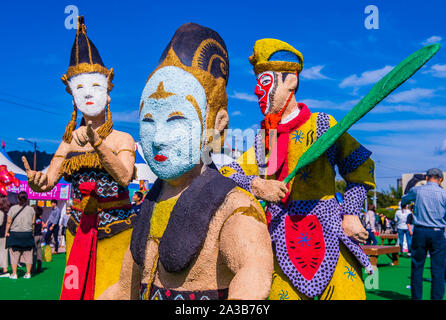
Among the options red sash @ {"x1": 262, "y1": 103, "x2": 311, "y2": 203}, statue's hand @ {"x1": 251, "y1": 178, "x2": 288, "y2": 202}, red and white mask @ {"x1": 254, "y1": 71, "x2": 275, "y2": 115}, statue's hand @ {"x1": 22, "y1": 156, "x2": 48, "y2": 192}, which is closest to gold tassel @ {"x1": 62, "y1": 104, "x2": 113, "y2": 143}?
statue's hand @ {"x1": 22, "y1": 156, "x2": 48, "y2": 192}

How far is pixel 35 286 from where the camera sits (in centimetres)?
688

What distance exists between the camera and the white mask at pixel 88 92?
3041 mm

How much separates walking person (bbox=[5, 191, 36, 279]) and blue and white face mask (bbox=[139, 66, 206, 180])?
6.59 meters

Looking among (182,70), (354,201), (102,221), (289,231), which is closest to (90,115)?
(102,221)

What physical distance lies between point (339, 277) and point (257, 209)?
0.90m

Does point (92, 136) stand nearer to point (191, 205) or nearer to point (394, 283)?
point (191, 205)

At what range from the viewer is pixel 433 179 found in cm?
540

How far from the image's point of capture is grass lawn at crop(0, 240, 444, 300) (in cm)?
622

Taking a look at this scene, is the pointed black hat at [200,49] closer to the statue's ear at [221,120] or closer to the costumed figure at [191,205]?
the costumed figure at [191,205]

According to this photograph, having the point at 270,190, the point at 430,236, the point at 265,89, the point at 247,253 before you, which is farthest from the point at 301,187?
the point at 430,236

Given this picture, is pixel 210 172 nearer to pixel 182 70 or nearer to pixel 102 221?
pixel 182 70

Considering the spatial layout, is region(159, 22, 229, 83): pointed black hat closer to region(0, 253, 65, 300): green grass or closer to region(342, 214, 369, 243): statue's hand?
region(342, 214, 369, 243): statue's hand

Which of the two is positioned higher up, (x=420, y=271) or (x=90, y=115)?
(x=90, y=115)

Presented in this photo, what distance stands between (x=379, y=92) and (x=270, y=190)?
0.73 meters
